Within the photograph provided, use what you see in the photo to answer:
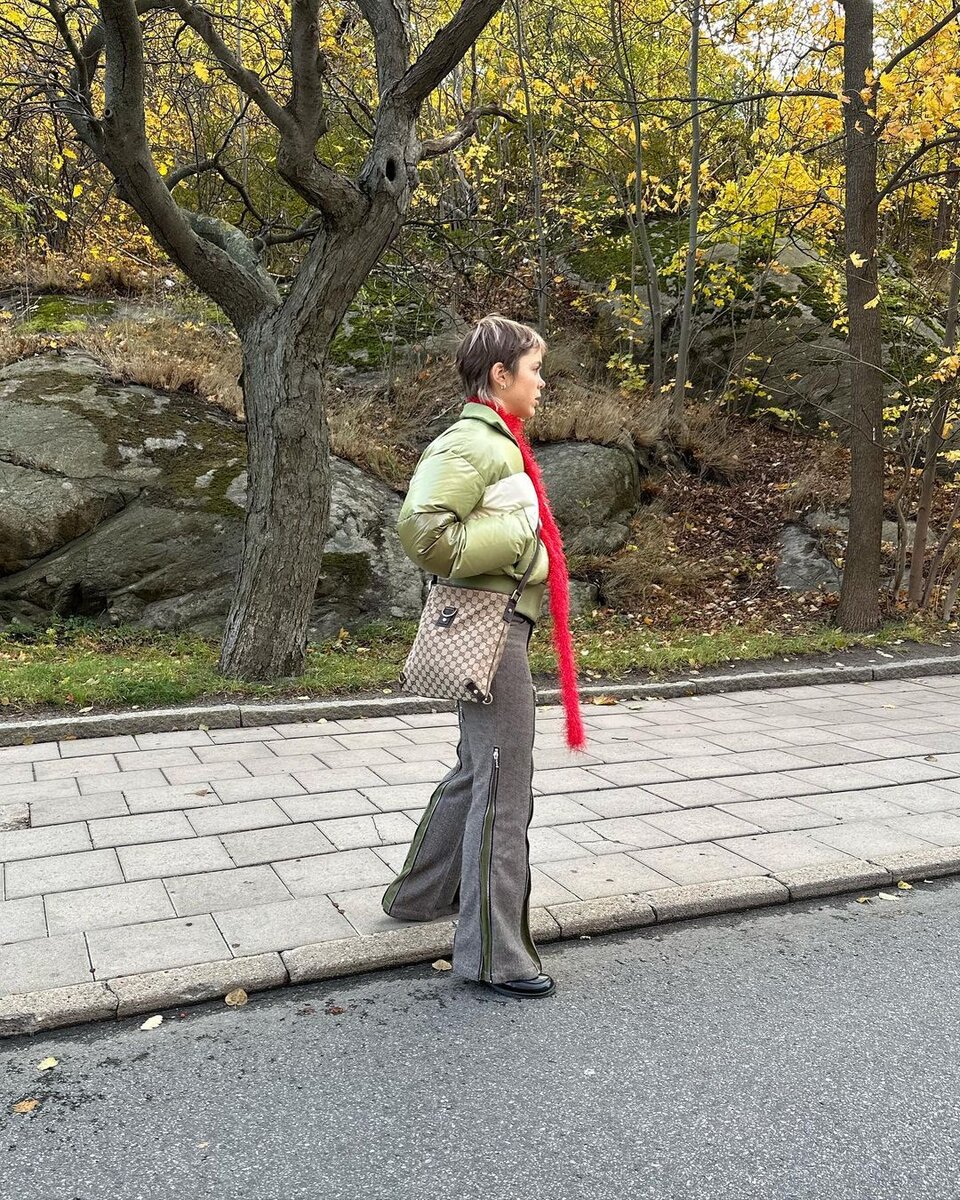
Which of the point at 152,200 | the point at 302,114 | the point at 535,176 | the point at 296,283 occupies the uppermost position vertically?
the point at 535,176

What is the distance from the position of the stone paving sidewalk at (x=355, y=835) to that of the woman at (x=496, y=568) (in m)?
0.41

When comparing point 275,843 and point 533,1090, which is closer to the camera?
point 533,1090

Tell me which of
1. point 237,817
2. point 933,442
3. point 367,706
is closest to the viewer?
point 237,817

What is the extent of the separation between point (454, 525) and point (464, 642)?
377mm

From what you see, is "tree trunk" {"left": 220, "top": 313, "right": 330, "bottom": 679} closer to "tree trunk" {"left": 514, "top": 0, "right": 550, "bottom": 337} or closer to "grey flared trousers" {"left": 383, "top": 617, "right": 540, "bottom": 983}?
"grey flared trousers" {"left": 383, "top": 617, "right": 540, "bottom": 983}

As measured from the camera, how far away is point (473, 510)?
347 cm

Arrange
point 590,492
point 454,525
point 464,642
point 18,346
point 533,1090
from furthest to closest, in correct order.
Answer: point 590,492 → point 18,346 → point 464,642 → point 454,525 → point 533,1090

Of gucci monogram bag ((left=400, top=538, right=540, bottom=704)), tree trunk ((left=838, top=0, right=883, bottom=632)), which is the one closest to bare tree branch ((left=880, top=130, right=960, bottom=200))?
tree trunk ((left=838, top=0, right=883, bottom=632))

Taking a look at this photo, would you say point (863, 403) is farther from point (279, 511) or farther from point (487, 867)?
point (487, 867)

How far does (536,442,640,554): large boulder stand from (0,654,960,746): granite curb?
299cm

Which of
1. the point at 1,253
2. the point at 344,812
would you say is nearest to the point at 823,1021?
the point at 344,812

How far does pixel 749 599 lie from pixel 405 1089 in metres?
8.93

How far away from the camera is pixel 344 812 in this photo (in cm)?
531

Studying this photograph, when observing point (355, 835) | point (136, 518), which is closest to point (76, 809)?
point (355, 835)
